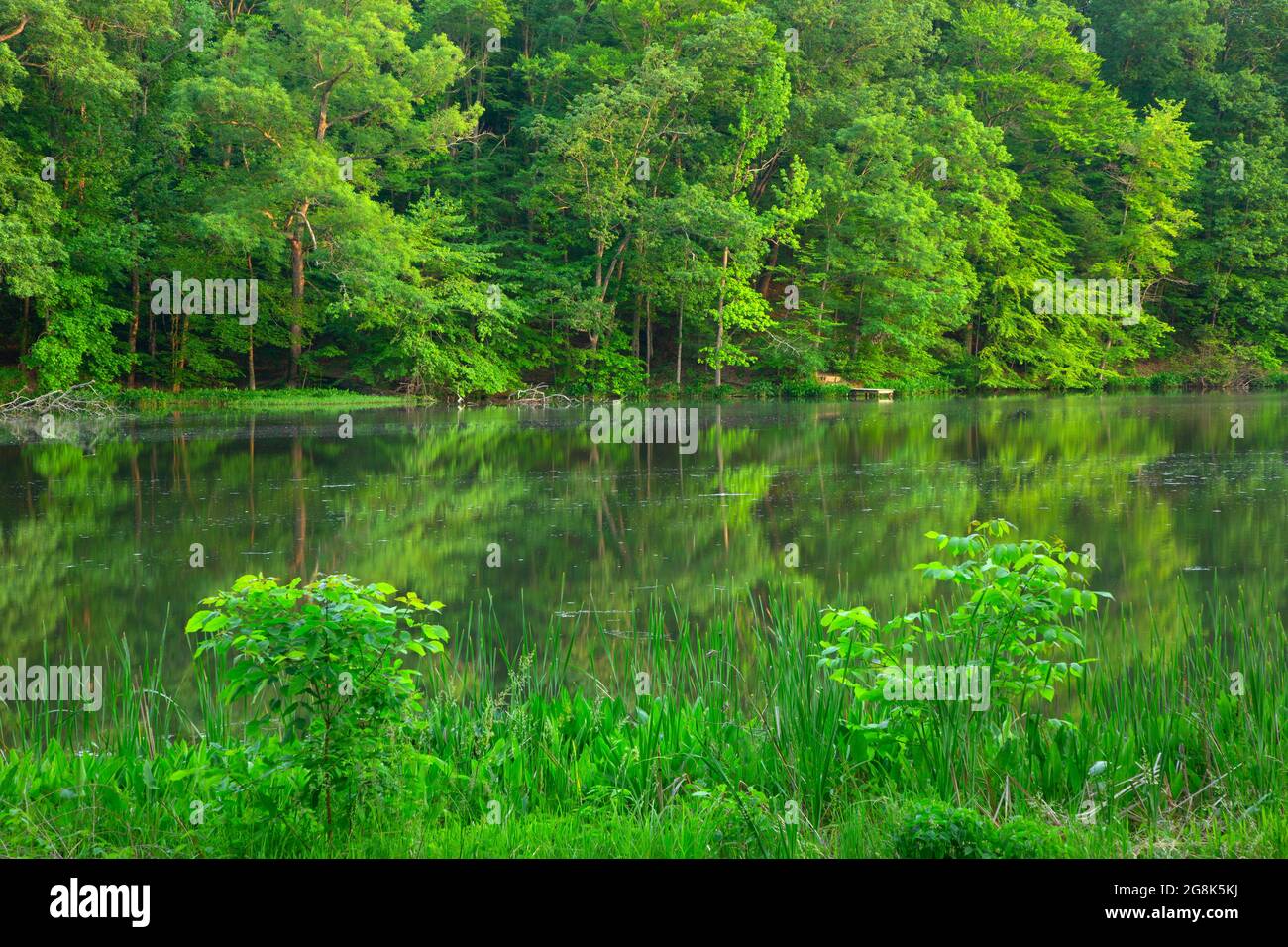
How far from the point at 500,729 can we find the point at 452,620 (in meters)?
2.89

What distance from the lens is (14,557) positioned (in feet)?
32.1

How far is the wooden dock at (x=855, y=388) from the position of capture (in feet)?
116

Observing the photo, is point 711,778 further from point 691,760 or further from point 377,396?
point 377,396

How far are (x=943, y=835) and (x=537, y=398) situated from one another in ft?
104

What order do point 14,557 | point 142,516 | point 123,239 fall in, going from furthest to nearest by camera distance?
point 123,239
point 142,516
point 14,557

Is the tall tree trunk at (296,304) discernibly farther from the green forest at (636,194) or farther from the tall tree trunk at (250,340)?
the tall tree trunk at (250,340)

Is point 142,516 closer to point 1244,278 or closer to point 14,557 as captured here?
point 14,557

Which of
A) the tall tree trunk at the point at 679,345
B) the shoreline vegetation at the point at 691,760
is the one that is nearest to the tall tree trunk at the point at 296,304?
the tall tree trunk at the point at 679,345

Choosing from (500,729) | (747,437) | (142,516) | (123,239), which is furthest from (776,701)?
(123,239)

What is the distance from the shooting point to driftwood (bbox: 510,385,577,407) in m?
34.2

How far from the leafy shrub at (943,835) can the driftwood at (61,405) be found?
89.3ft

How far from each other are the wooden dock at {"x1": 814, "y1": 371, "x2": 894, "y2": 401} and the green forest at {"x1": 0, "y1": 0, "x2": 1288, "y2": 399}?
774mm

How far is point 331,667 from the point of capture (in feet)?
11.7

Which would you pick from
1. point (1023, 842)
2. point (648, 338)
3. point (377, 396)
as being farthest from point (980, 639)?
point (648, 338)
